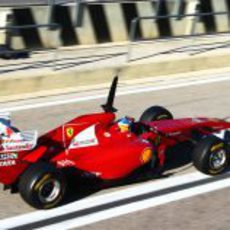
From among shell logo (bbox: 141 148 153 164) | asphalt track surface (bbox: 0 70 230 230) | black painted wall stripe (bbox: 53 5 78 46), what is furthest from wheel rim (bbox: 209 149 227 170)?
black painted wall stripe (bbox: 53 5 78 46)

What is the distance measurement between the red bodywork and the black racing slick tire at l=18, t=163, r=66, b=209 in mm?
243

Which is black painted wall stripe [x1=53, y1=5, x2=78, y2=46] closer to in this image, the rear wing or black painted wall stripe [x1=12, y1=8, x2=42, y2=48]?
black painted wall stripe [x1=12, y1=8, x2=42, y2=48]

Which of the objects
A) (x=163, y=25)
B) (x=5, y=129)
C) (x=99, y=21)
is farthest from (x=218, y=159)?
(x=163, y=25)

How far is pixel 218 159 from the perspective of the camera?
8.23 metres

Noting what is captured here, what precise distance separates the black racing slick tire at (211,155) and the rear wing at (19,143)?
6.77 ft

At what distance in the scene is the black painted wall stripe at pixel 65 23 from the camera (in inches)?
662

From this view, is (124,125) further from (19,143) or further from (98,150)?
(19,143)

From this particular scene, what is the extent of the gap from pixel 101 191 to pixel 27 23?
9.54 metres

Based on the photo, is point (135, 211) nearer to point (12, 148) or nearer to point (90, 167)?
point (90, 167)

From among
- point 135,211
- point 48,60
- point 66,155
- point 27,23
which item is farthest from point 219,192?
point 27,23

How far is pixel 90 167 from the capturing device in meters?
7.55

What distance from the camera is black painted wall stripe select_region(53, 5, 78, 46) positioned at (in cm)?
1681

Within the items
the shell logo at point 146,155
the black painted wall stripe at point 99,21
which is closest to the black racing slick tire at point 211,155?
the shell logo at point 146,155

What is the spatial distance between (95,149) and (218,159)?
5.20ft
